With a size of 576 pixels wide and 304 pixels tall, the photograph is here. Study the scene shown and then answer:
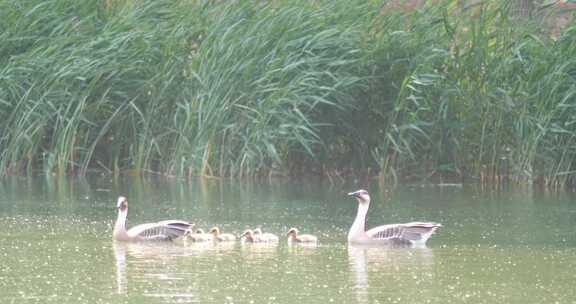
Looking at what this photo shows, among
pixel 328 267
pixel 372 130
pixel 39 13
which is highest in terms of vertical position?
pixel 39 13

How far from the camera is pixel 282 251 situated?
45.0 feet

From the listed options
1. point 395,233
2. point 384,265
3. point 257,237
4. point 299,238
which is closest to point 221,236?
point 257,237

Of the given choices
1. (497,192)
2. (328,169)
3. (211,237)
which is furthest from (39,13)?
(211,237)

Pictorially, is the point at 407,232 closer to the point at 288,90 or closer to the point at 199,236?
the point at 199,236

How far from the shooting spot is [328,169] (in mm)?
21266

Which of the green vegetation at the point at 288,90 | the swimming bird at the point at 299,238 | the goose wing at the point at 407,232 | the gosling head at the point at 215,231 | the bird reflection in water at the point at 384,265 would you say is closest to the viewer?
the bird reflection in water at the point at 384,265

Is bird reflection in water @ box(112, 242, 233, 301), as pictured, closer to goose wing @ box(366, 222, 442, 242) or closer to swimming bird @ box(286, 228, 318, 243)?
swimming bird @ box(286, 228, 318, 243)

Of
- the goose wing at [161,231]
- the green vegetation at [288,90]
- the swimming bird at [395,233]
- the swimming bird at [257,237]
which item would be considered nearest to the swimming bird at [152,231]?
the goose wing at [161,231]

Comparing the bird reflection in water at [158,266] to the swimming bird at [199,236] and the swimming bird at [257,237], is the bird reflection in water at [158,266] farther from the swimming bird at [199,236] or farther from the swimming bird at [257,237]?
the swimming bird at [257,237]

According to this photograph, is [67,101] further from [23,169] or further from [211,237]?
[211,237]

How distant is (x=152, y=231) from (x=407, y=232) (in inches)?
89.2

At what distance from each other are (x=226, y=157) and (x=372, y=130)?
1.96 m

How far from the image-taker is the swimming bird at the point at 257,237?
1401 centimetres

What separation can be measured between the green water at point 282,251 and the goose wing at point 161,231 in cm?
15
